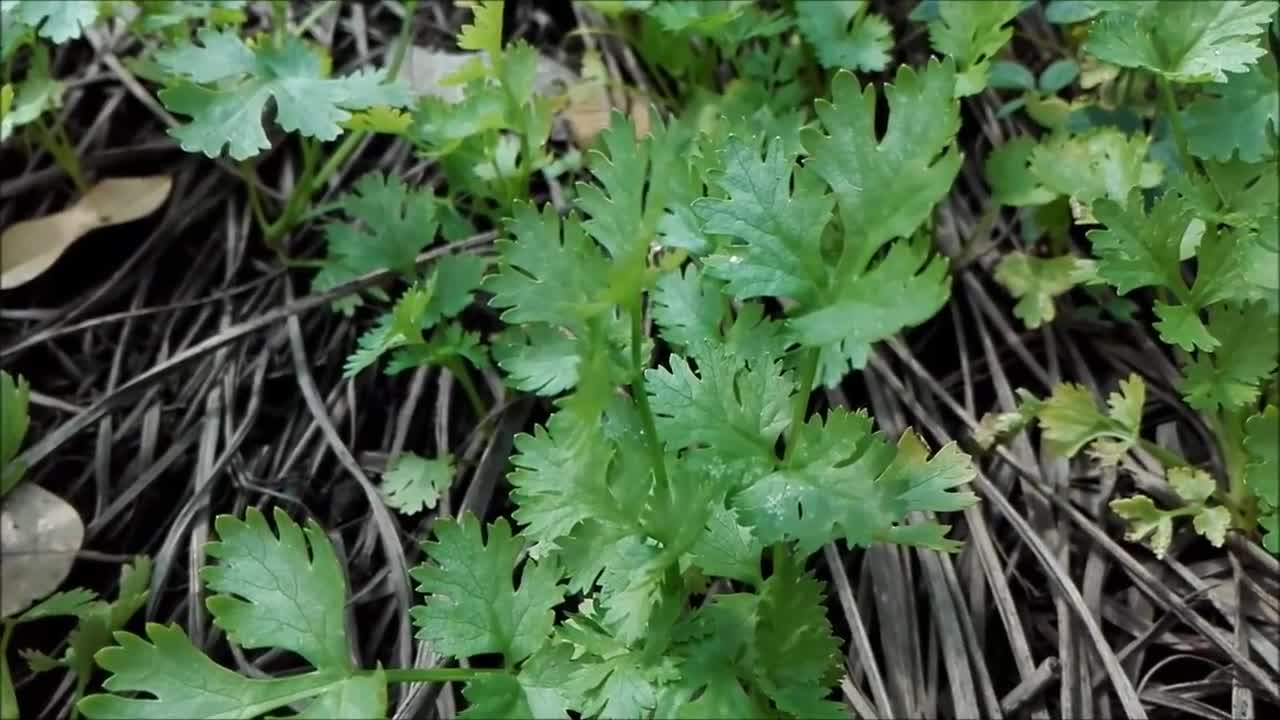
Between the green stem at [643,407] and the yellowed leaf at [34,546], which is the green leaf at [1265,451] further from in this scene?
the yellowed leaf at [34,546]

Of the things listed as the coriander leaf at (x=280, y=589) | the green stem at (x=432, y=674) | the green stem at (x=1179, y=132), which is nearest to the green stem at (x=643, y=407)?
the green stem at (x=432, y=674)

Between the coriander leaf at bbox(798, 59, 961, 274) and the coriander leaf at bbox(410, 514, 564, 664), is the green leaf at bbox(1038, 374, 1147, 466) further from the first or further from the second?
the coriander leaf at bbox(410, 514, 564, 664)

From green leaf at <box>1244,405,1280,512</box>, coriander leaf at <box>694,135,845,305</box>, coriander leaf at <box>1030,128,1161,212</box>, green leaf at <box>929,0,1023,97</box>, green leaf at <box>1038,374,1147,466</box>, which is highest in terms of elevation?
green leaf at <box>929,0,1023,97</box>

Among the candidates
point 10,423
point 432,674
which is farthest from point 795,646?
point 10,423

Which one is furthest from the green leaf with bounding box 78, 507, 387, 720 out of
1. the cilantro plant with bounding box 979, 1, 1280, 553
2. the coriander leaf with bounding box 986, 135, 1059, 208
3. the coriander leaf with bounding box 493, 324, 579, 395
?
the coriander leaf with bounding box 986, 135, 1059, 208

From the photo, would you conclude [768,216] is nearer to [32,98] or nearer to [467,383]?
[467,383]

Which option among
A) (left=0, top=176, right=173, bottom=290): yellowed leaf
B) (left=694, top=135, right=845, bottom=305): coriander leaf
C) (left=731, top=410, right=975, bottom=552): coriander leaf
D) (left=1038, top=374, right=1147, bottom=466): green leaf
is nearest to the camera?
(left=731, top=410, right=975, bottom=552): coriander leaf

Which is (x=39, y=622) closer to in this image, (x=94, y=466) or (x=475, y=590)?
(x=94, y=466)

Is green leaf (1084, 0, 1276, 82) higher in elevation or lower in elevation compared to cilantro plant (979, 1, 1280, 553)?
higher
